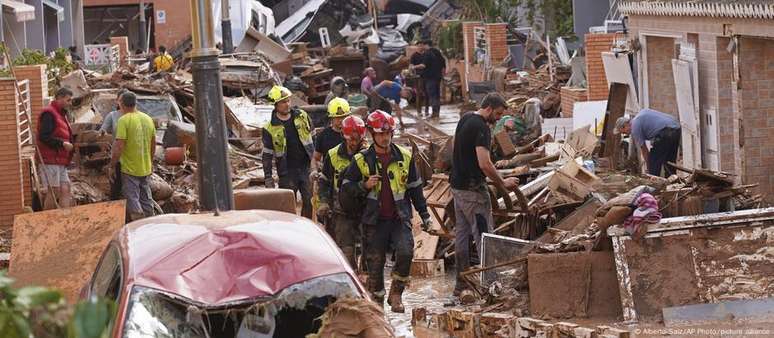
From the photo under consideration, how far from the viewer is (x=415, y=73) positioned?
109ft

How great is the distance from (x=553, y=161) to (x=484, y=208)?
4.03 meters

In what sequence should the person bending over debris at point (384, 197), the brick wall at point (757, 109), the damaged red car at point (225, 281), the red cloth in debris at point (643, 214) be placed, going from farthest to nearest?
the brick wall at point (757, 109), the person bending over debris at point (384, 197), the red cloth in debris at point (643, 214), the damaged red car at point (225, 281)

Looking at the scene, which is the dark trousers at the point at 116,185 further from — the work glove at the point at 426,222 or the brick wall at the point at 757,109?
the brick wall at the point at 757,109

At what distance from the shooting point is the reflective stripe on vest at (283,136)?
1560cm

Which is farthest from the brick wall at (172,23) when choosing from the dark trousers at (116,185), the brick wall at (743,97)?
the brick wall at (743,97)

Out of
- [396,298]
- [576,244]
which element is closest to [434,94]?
[396,298]

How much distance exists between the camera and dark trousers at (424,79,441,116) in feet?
103

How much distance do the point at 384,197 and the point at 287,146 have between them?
11.7ft

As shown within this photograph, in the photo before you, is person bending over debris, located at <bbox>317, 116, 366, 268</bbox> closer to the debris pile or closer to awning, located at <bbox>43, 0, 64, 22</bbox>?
the debris pile

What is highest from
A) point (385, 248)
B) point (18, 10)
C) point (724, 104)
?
point (18, 10)

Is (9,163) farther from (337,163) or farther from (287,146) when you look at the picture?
(337,163)

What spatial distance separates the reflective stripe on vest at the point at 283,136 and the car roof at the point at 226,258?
650cm

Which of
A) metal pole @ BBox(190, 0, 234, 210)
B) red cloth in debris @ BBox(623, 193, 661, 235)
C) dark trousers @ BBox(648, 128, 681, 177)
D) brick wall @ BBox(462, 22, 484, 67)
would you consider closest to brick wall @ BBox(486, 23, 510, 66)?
brick wall @ BBox(462, 22, 484, 67)

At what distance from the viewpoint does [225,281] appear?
836cm
